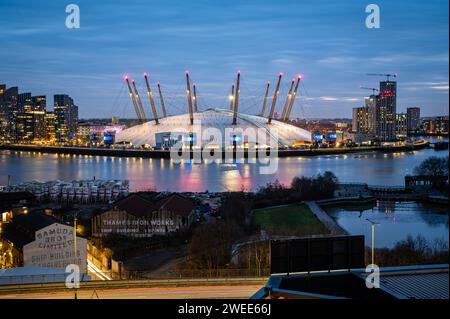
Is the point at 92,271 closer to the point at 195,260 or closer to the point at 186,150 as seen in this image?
the point at 195,260

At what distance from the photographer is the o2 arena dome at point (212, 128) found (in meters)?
15.7

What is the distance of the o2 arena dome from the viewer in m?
15.7

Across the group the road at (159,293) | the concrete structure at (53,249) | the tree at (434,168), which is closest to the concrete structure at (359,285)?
the road at (159,293)

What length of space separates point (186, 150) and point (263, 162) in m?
2.70

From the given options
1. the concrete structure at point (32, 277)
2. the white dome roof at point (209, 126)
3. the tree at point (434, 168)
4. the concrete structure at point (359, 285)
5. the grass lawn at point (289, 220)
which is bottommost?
the grass lawn at point (289, 220)

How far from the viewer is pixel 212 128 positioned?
1617 centimetres

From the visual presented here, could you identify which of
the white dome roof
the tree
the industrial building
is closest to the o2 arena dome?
the white dome roof

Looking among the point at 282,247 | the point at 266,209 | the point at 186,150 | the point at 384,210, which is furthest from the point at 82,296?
the point at 186,150

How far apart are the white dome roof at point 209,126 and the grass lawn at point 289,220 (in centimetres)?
939

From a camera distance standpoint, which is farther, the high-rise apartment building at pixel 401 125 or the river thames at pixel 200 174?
the high-rise apartment building at pixel 401 125

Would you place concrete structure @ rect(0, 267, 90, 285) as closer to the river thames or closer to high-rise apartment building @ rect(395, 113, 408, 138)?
the river thames

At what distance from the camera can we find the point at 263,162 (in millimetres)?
13609

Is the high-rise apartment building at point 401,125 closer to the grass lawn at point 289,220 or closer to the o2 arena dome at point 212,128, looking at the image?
the o2 arena dome at point 212,128
